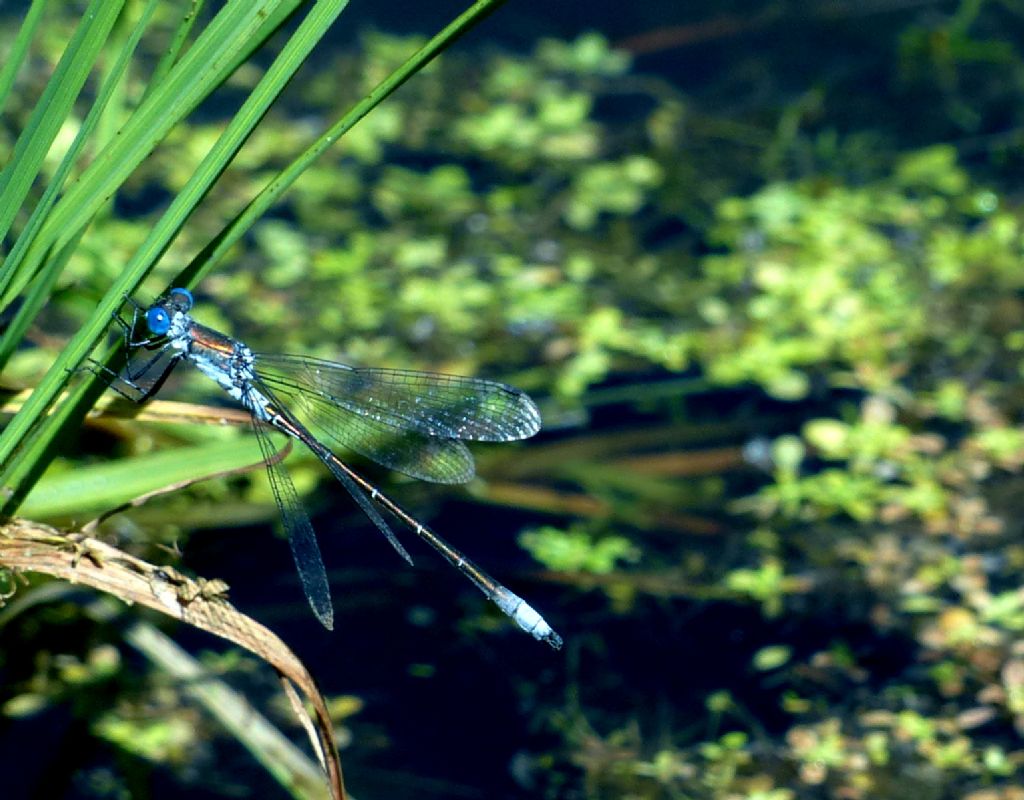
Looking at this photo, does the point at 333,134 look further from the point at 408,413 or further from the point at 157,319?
the point at 408,413

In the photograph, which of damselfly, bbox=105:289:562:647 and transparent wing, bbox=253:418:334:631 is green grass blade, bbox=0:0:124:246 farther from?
damselfly, bbox=105:289:562:647

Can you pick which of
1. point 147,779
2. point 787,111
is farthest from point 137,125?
point 787,111

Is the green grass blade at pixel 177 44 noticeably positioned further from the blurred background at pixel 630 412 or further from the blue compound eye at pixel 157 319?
the blurred background at pixel 630 412

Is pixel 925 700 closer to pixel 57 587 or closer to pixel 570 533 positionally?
pixel 570 533

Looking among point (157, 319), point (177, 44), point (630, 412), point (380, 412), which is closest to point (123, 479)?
point (157, 319)

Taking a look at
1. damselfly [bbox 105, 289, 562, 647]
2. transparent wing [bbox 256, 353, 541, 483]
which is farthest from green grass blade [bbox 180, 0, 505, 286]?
transparent wing [bbox 256, 353, 541, 483]

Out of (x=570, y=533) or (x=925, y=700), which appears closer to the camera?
(x=925, y=700)
